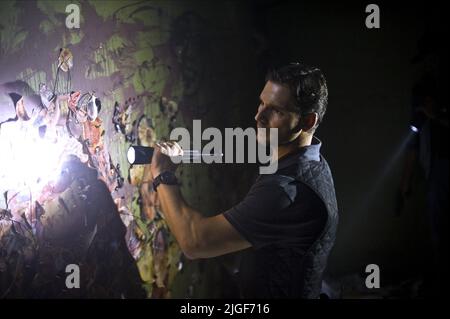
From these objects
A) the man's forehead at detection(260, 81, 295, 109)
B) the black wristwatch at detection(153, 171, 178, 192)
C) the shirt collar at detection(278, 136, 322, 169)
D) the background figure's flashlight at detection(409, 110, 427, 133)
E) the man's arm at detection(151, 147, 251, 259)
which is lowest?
the man's arm at detection(151, 147, 251, 259)

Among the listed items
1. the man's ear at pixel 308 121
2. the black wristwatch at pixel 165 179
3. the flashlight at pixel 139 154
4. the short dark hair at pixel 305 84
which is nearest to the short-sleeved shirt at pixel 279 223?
the man's ear at pixel 308 121

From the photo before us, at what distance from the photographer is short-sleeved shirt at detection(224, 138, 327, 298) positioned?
2893 mm

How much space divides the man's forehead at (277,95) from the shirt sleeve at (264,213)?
45 centimetres

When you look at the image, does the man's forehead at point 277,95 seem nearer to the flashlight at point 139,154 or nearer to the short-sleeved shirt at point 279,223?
the short-sleeved shirt at point 279,223

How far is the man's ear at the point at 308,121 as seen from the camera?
117 inches

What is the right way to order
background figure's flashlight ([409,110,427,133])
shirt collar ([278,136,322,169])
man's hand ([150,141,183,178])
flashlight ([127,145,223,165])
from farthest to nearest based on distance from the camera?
background figure's flashlight ([409,110,427,133])
shirt collar ([278,136,322,169])
man's hand ([150,141,183,178])
flashlight ([127,145,223,165])

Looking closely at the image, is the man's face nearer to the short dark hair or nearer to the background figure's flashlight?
the short dark hair

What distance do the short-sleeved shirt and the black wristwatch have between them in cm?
39

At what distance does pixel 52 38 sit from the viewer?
7.70 feet

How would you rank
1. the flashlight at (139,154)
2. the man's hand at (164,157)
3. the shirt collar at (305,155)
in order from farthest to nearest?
the shirt collar at (305,155), the man's hand at (164,157), the flashlight at (139,154)

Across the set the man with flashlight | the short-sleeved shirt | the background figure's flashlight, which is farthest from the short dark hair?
the background figure's flashlight

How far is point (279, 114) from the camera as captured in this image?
2.92 metres
